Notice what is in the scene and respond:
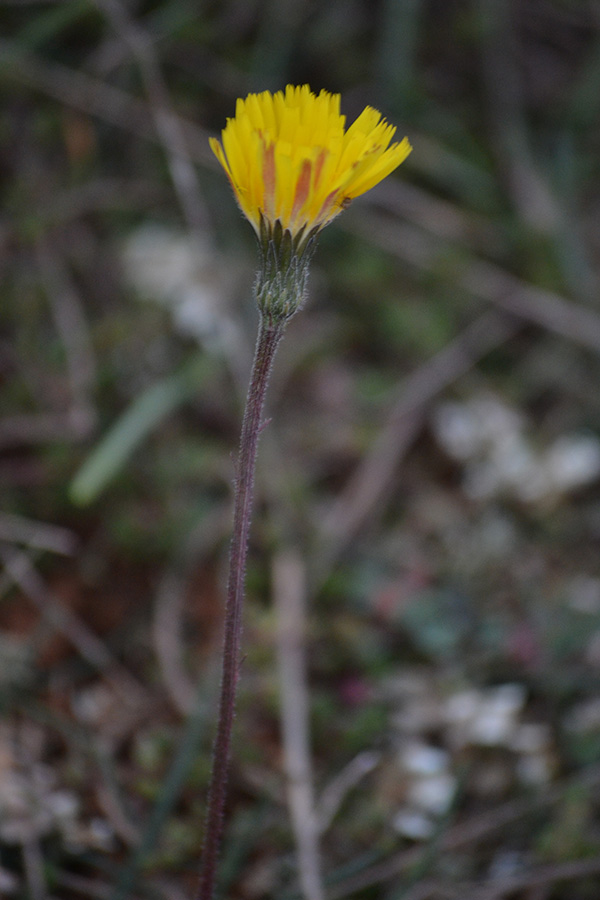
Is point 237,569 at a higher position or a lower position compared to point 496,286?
lower

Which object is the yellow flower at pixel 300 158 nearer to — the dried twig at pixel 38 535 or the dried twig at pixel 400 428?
the dried twig at pixel 38 535

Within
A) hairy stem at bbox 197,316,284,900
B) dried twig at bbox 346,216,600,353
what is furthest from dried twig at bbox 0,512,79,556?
dried twig at bbox 346,216,600,353

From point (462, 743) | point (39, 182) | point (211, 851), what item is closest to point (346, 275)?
point (39, 182)

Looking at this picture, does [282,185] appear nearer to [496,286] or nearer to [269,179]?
[269,179]

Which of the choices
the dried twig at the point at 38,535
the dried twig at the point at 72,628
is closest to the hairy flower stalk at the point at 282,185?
the dried twig at the point at 72,628

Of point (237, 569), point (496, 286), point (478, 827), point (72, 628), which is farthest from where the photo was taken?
point (496, 286)

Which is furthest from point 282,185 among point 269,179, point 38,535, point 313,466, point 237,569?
point 313,466

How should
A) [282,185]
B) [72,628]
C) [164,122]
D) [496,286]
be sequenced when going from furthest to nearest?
[496,286]
[164,122]
[72,628]
[282,185]
